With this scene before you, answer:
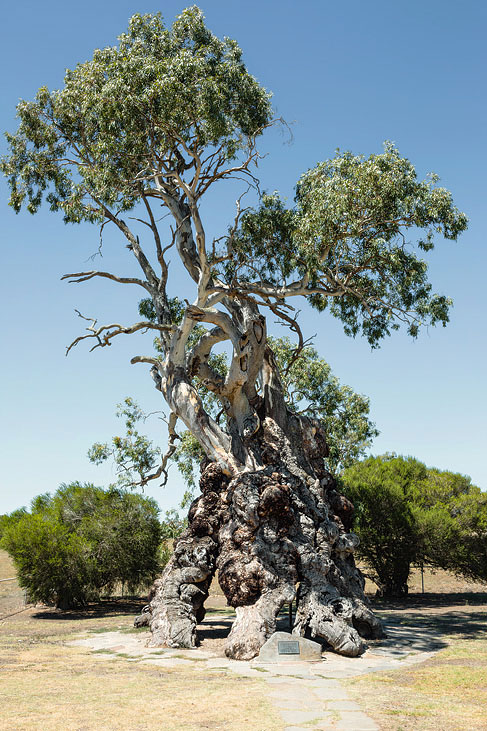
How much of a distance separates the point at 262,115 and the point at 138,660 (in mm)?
10876

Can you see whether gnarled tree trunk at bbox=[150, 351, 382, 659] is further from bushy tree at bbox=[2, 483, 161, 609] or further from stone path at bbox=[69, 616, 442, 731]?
bushy tree at bbox=[2, 483, 161, 609]

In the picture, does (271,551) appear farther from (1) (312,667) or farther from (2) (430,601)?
(2) (430,601)

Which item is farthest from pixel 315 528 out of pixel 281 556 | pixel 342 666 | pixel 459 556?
pixel 459 556

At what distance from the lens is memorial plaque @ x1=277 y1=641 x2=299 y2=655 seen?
9.31 meters

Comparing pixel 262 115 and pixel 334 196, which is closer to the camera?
pixel 334 196

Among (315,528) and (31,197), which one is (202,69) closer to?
(31,197)

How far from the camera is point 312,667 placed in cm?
886

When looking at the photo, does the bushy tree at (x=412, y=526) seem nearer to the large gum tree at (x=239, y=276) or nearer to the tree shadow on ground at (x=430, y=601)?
the tree shadow on ground at (x=430, y=601)

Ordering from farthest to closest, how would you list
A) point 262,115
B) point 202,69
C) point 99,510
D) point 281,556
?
point 99,510
point 262,115
point 202,69
point 281,556

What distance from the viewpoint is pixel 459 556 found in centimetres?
1998

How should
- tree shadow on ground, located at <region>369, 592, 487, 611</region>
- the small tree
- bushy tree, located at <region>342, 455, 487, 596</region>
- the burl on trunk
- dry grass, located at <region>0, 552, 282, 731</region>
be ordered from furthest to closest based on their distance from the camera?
the small tree, bushy tree, located at <region>342, 455, 487, 596</region>, tree shadow on ground, located at <region>369, 592, 487, 611</region>, the burl on trunk, dry grass, located at <region>0, 552, 282, 731</region>

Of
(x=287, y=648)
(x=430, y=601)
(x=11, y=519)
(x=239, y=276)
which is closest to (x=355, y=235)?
(x=239, y=276)

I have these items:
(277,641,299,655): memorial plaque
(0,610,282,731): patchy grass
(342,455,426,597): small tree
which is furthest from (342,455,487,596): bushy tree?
(0,610,282,731): patchy grass

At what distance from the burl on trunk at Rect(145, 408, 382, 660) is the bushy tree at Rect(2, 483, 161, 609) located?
4.34 metres
